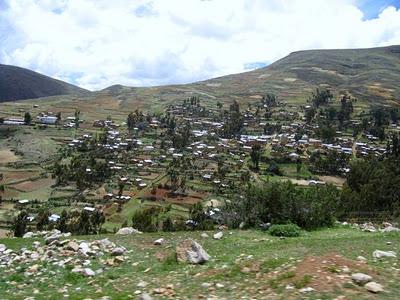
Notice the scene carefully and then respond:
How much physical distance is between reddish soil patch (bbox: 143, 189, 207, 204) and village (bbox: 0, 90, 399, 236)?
207 millimetres

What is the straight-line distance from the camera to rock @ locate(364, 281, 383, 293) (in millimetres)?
10938

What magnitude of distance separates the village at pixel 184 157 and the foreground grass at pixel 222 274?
45882mm

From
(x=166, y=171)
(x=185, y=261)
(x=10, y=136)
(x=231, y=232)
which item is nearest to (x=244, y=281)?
(x=185, y=261)

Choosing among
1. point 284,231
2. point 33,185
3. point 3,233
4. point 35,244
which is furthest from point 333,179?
point 35,244

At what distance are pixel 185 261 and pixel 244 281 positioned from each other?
10.1 feet

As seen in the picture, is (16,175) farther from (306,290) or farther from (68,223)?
(306,290)

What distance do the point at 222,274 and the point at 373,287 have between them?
14.3 ft

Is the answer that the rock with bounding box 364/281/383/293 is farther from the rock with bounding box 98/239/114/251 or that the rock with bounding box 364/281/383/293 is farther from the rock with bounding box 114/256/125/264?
the rock with bounding box 98/239/114/251

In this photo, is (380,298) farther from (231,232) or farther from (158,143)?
(158,143)

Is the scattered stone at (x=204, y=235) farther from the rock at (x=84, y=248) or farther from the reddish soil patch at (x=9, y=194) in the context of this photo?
the reddish soil patch at (x=9, y=194)

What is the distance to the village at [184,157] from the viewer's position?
93750 millimetres

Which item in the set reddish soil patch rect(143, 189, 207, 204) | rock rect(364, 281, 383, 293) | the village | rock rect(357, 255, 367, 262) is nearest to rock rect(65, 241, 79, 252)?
rock rect(357, 255, 367, 262)

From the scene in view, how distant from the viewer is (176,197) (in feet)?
309

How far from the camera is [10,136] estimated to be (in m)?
154
